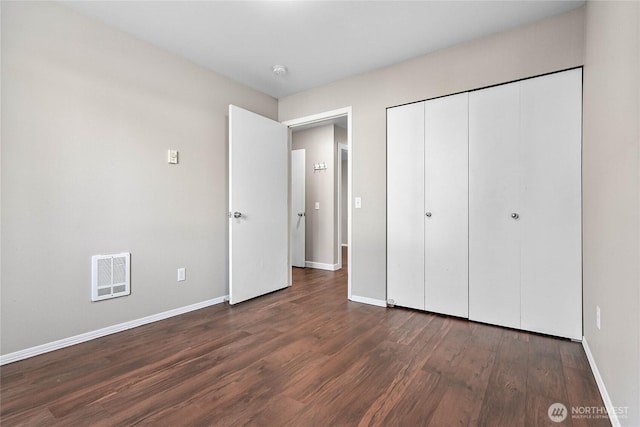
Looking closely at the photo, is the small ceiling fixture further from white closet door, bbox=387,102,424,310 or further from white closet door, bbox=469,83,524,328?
white closet door, bbox=469,83,524,328

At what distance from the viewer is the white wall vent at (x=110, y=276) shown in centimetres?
225

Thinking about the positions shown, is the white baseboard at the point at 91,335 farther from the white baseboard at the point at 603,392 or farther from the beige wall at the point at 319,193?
the white baseboard at the point at 603,392

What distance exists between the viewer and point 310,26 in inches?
92.9

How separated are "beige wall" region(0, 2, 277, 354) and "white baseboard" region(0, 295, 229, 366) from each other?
3 centimetres

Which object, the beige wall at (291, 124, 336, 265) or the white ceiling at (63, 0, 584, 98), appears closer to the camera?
the white ceiling at (63, 0, 584, 98)

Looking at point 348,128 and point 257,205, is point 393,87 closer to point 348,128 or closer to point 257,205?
point 348,128

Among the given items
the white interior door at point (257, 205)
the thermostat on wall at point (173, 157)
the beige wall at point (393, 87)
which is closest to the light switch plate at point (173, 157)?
the thermostat on wall at point (173, 157)

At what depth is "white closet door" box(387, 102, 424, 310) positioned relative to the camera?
2.84m

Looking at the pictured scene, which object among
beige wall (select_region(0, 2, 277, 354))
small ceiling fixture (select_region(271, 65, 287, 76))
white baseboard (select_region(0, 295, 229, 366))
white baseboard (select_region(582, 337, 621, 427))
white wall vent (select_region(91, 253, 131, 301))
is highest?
small ceiling fixture (select_region(271, 65, 287, 76))

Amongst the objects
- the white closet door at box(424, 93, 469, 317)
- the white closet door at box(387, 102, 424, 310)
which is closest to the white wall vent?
the white closet door at box(387, 102, 424, 310)

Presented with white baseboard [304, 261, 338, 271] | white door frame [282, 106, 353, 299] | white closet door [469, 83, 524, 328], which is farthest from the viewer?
white baseboard [304, 261, 338, 271]

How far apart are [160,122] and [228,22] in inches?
40.9

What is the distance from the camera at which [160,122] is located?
2.66m

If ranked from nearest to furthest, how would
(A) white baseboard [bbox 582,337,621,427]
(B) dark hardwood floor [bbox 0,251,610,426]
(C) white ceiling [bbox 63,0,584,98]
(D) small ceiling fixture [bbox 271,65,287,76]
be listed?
(A) white baseboard [bbox 582,337,621,427] < (B) dark hardwood floor [bbox 0,251,610,426] < (C) white ceiling [bbox 63,0,584,98] < (D) small ceiling fixture [bbox 271,65,287,76]
